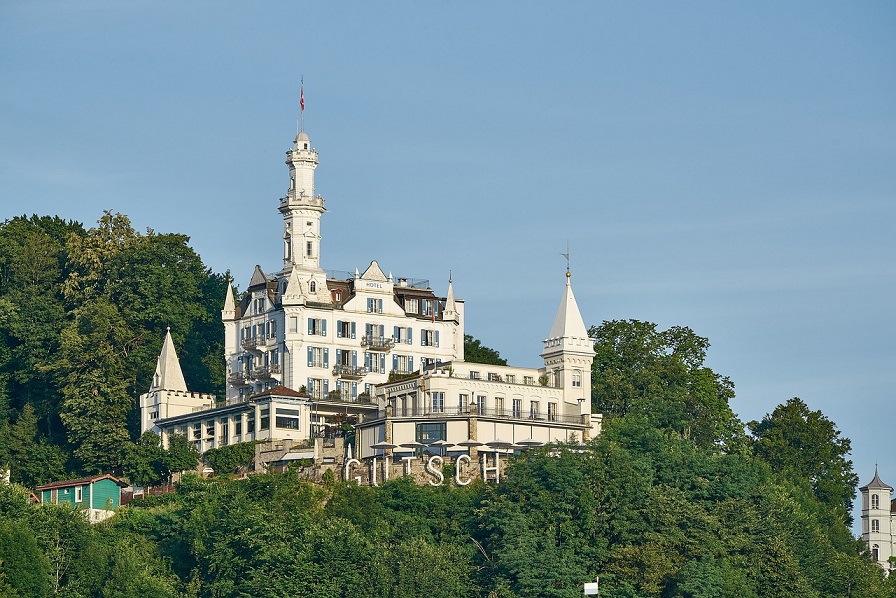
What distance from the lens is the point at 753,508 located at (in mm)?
125750

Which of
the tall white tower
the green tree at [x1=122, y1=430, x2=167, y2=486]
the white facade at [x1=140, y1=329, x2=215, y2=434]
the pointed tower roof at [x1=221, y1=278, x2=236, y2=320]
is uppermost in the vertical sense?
the tall white tower

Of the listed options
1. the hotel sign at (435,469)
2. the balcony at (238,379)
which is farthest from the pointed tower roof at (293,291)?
the hotel sign at (435,469)

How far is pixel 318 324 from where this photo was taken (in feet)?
469

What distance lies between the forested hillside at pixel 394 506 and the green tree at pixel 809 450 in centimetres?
60

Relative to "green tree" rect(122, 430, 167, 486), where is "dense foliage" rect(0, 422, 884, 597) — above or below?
below

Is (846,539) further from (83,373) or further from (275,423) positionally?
(83,373)

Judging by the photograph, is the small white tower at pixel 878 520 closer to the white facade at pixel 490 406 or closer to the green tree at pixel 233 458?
the white facade at pixel 490 406

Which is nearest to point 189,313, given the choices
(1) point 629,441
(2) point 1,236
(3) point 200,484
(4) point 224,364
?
(4) point 224,364

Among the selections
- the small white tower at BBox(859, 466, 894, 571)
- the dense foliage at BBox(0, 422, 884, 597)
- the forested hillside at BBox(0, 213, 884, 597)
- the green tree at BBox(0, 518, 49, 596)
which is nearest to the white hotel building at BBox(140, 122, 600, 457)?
the forested hillside at BBox(0, 213, 884, 597)

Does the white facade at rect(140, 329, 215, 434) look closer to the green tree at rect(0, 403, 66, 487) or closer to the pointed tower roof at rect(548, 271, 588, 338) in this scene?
the green tree at rect(0, 403, 66, 487)

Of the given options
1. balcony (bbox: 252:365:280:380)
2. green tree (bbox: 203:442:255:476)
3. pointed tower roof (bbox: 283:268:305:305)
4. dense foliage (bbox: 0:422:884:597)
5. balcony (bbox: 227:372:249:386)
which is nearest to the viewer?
dense foliage (bbox: 0:422:884:597)

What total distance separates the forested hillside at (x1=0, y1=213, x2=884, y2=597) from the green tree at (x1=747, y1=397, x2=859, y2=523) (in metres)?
0.60

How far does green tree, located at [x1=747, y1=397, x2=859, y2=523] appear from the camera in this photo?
154 meters

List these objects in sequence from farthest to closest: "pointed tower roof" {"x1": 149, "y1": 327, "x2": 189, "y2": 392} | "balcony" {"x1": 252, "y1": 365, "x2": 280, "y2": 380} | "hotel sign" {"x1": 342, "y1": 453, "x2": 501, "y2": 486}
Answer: "pointed tower roof" {"x1": 149, "y1": 327, "x2": 189, "y2": 392}, "balcony" {"x1": 252, "y1": 365, "x2": 280, "y2": 380}, "hotel sign" {"x1": 342, "y1": 453, "x2": 501, "y2": 486}
